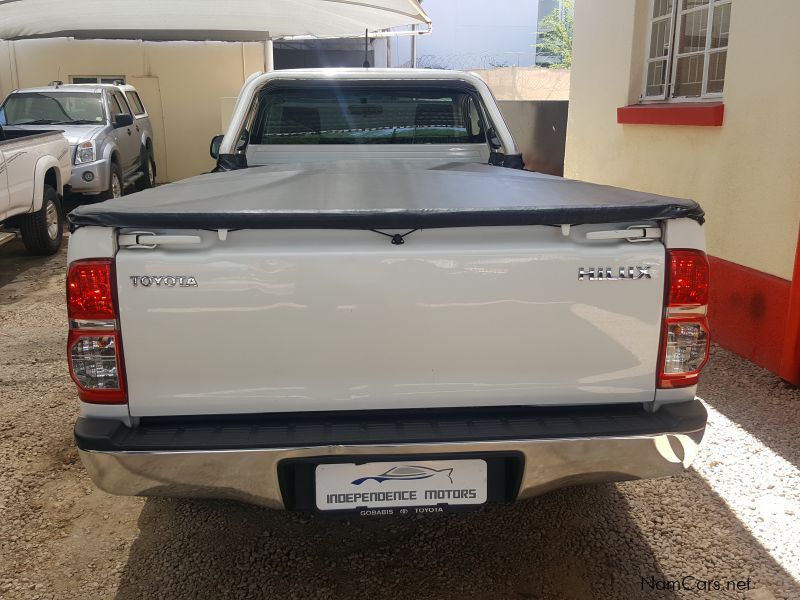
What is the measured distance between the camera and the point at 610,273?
2.16 metres

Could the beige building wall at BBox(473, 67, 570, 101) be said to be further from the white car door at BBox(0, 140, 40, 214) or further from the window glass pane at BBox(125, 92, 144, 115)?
the white car door at BBox(0, 140, 40, 214)

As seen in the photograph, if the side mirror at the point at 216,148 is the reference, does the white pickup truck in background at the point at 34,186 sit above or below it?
below

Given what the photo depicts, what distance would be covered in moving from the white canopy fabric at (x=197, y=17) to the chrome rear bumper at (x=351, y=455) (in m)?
9.60

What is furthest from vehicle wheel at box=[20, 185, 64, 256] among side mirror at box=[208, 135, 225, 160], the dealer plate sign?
the dealer plate sign

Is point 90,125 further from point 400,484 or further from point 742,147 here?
point 400,484

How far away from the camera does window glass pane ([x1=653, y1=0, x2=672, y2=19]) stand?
6177 mm

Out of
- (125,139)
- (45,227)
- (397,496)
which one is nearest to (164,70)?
(125,139)

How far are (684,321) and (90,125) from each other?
1005 cm

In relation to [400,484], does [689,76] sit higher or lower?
higher

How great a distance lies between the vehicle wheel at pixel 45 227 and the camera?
25.8ft

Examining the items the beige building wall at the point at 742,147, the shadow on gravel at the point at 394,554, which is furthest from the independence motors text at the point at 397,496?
the beige building wall at the point at 742,147

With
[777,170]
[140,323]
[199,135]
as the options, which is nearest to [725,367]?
[777,170]

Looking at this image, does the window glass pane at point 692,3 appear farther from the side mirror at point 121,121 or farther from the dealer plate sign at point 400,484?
the side mirror at point 121,121

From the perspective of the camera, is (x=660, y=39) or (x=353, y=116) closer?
(x=353, y=116)
